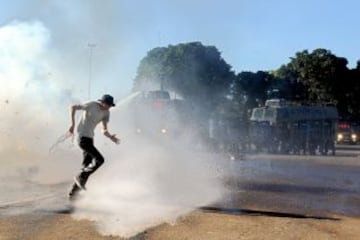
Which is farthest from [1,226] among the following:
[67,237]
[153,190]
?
[153,190]

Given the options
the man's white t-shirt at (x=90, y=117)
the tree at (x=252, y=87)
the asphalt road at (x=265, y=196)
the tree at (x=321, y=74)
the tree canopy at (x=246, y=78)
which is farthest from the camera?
the tree at (x=252, y=87)

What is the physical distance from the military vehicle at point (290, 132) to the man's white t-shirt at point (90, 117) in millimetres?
26114

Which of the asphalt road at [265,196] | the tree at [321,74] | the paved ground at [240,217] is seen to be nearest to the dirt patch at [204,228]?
the paved ground at [240,217]

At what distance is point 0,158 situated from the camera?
19156 millimetres

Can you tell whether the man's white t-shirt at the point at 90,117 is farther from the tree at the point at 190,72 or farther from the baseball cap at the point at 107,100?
the tree at the point at 190,72

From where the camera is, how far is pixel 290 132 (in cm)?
3719

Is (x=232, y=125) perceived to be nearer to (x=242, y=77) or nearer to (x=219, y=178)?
(x=219, y=178)

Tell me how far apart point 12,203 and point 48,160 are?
9.16m

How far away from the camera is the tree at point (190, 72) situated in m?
52.7

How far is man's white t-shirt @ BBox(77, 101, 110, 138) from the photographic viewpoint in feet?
36.6

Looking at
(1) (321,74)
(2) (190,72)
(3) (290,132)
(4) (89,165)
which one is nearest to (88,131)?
(4) (89,165)

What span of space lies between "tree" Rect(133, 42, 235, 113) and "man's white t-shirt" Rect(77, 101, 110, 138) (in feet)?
119

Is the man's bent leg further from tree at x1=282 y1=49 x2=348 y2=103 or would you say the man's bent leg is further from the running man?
tree at x1=282 y1=49 x2=348 y2=103

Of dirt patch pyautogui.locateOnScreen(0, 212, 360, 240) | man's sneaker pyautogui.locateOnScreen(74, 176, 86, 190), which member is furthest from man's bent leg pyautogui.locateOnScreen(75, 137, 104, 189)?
dirt patch pyautogui.locateOnScreen(0, 212, 360, 240)
